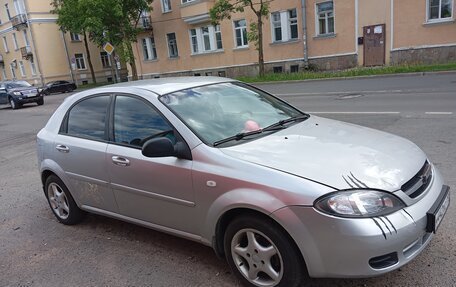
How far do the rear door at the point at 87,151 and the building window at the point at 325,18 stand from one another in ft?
72.2

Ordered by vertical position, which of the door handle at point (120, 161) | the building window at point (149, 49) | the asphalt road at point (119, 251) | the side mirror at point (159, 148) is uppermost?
the building window at point (149, 49)

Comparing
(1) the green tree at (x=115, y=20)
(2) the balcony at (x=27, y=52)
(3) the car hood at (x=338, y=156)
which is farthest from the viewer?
(2) the balcony at (x=27, y=52)

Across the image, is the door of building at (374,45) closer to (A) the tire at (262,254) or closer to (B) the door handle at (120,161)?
(B) the door handle at (120,161)

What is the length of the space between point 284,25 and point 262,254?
81.0 ft

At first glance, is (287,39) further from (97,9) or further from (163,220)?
(163,220)

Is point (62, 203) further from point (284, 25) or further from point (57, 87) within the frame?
point (57, 87)

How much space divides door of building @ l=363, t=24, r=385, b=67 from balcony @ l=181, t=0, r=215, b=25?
11643 mm

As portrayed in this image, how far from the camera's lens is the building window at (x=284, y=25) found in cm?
2550

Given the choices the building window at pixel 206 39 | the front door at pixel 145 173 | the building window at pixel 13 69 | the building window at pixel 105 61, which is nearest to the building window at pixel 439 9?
the building window at pixel 206 39

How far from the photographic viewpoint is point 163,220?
3562 mm

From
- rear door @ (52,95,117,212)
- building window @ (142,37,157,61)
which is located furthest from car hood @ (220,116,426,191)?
building window @ (142,37,157,61)

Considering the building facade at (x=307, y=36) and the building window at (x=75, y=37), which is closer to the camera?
the building facade at (x=307, y=36)

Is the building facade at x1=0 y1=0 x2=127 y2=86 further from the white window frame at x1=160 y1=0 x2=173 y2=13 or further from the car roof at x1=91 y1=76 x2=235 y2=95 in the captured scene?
the car roof at x1=91 y1=76 x2=235 y2=95

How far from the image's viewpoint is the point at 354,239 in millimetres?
2506
